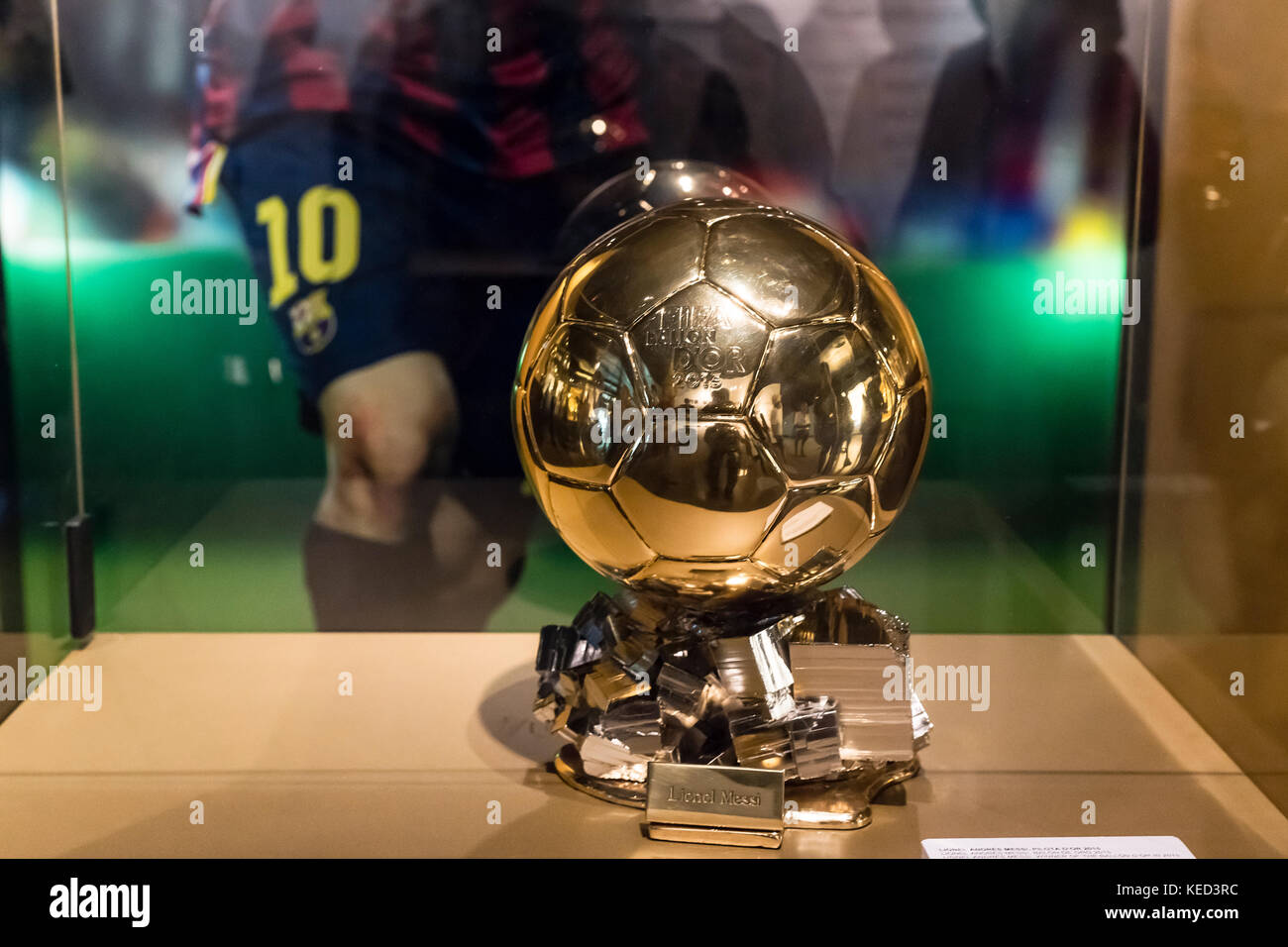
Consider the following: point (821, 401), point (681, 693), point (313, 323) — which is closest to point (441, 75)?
point (313, 323)

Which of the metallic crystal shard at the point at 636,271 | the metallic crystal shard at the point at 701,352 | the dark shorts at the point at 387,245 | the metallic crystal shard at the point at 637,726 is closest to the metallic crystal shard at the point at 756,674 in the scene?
the metallic crystal shard at the point at 637,726

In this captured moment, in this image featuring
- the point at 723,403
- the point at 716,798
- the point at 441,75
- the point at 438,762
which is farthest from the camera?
the point at 441,75

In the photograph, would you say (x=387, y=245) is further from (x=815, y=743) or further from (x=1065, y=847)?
(x=1065, y=847)

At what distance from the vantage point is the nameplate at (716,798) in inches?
60.5

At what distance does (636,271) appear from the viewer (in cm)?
153

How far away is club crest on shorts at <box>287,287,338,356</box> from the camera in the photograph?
2.19 meters

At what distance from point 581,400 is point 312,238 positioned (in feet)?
2.96

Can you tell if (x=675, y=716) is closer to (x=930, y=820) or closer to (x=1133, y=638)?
(x=930, y=820)

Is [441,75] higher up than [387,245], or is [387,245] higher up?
[441,75]

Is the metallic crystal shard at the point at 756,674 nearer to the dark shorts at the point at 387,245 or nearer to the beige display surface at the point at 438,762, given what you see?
the beige display surface at the point at 438,762

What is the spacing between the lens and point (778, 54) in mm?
2102

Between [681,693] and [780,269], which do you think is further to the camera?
[681,693]

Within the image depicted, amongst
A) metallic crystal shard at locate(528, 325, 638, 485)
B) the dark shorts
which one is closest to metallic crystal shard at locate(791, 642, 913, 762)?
metallic crystal shard at locate(528, 325, 638, 485)
